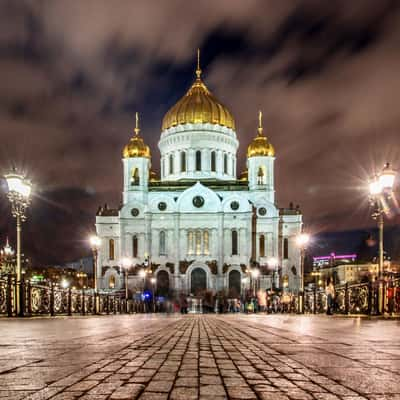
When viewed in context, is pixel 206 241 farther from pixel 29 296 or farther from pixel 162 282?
pixel 29 296

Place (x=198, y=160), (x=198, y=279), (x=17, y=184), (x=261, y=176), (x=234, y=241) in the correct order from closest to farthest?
(x=17, y=184), (x=198, y=279), (x=234, y=241), (x=261, y=176), (x=198, y=160)

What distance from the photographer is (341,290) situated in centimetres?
2003

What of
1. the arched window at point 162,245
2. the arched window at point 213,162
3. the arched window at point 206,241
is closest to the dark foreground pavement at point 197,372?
the arched window at point 206,241

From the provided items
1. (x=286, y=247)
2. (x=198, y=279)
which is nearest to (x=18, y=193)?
(x=198, y=279)

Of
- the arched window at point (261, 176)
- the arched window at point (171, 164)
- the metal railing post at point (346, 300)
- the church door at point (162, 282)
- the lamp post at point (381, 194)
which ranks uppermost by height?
the arched window at point (171, 164)

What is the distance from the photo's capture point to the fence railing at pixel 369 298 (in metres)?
15.7

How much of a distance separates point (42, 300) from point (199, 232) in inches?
2043

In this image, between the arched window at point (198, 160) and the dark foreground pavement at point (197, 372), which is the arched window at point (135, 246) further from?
the dark foreground pavement at point (197, 372)

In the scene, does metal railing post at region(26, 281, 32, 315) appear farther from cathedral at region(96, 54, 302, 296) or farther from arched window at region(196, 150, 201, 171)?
arched window at region(196, 150, 201, 171)

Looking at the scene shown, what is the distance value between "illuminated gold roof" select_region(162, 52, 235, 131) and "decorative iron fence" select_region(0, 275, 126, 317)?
176 ft

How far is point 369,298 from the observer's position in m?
16.2

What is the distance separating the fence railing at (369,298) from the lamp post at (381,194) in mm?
91

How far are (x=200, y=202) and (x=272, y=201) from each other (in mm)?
9995

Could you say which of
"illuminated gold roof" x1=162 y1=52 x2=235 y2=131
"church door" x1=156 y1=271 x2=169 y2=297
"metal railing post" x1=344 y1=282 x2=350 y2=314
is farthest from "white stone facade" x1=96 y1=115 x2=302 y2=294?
"metal railing post" x1=344 y1=282 x2=350 y2=314
